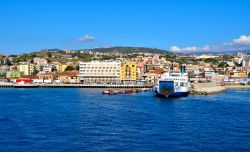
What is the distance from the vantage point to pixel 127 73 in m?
69.5

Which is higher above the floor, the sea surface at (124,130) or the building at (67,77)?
the building at (67,77)

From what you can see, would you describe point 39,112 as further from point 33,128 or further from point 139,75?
point 139,75

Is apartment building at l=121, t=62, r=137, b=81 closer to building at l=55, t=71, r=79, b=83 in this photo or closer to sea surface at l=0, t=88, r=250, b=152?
building at l=55, t=71, r=79, b=83

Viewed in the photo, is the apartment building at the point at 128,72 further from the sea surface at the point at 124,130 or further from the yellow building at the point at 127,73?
the sea surface at the point at 124,130

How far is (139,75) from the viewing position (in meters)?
73.8

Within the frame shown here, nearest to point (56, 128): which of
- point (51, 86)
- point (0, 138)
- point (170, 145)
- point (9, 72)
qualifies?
point (0, 138)

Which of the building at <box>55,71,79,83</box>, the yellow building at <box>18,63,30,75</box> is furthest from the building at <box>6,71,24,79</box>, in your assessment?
the building at <box>55,71,79,83</box>

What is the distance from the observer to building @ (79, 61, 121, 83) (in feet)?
227

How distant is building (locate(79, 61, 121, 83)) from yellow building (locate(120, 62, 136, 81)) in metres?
0.63

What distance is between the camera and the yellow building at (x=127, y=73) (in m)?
69.2

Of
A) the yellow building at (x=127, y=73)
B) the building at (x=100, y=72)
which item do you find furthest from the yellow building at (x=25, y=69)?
the yellow building at (x=127, y=73)

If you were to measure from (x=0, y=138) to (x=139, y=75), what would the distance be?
57.8 metres

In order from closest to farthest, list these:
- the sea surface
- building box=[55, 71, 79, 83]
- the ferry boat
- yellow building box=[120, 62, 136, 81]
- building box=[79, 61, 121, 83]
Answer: the sea surface → the ferry boat → building box=[79, 61, 121, 83] → yellow building box=[120, 62, 136, 81] → building box=[55, 71, 79, 83]

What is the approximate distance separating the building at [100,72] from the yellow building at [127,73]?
634mm
